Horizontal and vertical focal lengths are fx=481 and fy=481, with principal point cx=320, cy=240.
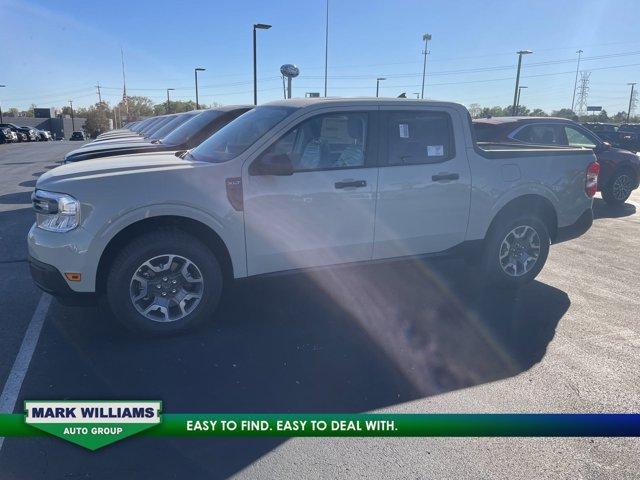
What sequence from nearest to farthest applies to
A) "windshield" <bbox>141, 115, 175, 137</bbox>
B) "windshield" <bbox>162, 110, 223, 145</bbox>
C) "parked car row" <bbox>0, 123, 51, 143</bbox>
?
1. "windshield" <bbox>162, 110, 223, 145</bbox>
2. "windshield" <bbox>141, 115, 175, 137</bbox>
3. "parked car row" <bbox>0, 123, 51, 143</bbox>

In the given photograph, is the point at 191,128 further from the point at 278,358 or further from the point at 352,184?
the point at 278,358

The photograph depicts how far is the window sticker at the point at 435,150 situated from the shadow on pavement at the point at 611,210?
6481 millimetres

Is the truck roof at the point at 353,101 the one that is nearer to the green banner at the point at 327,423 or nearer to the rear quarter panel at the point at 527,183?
the rear quarter panel at the point at 527,183

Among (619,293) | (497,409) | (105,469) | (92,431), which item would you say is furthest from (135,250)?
(619,293)

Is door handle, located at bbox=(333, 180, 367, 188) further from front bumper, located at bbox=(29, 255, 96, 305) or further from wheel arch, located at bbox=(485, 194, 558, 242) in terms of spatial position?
front bumper, located at bbox=(29, 255, 96, 305)

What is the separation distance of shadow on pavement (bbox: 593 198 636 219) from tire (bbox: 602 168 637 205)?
0.16m

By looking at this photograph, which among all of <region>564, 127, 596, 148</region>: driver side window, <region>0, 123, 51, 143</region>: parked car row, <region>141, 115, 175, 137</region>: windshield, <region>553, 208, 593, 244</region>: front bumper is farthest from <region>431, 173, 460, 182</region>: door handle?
<region>0, 123, 51, 143</region>: parked car row

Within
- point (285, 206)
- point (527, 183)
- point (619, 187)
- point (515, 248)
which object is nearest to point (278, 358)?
point (285, 206)

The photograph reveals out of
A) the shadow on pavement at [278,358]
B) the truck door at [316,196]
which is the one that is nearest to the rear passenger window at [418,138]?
the truck door at [316,196]

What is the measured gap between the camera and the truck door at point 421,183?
14.5 ft

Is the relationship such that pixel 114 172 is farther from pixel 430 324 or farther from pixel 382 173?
pixel 430 324

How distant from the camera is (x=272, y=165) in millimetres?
3879

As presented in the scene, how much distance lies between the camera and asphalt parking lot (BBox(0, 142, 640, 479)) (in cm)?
260

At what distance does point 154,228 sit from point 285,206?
1061 millimetres
